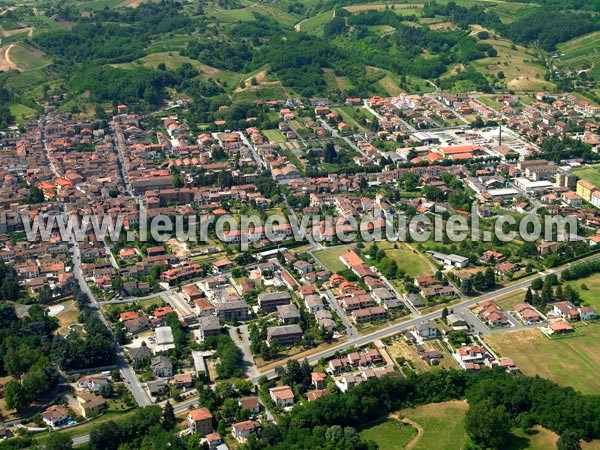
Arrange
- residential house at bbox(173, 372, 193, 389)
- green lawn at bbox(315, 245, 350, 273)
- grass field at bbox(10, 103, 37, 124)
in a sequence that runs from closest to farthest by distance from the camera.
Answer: residential house at bbox(173, 372, 193, 389)
green lawn at bbox(315, 245, 350, 273)
grass field at bbox(10, 103, 37, 124)

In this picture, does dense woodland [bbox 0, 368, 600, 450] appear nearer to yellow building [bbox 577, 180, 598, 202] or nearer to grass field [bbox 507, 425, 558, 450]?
grass field [bbox 507, 425, 558, 450]

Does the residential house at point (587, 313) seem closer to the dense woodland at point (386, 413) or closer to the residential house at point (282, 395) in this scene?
the dense woodland at point (386, 413)

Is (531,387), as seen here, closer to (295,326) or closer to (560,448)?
(560,448)

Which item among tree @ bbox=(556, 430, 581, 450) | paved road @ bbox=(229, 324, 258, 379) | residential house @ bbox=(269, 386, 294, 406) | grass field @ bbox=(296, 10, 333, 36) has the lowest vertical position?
paved road @ bbox=(229, 324, 258, 379)

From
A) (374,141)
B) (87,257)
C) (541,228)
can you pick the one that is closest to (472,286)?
(541,228)

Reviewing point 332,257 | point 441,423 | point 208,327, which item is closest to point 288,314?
point 208,327

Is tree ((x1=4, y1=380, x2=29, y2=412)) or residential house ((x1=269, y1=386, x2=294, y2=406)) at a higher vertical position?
tree ((x1=4, y1=380, x2=29, y2=412))

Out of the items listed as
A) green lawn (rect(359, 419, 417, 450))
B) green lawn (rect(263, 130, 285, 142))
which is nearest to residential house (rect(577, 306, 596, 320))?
green lawn (rect(359, 419, 417, 450))

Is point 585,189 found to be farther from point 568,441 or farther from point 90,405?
point 90,405
